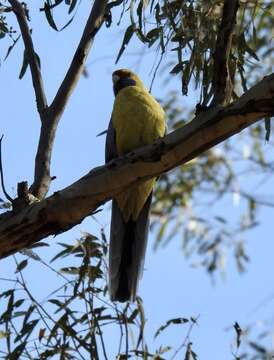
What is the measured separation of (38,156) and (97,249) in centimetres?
50

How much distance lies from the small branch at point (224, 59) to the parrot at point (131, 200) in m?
0.87

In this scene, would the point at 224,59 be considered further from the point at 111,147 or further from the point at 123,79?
the point at 123,79

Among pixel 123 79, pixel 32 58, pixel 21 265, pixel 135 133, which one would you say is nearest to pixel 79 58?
pixel 32 58

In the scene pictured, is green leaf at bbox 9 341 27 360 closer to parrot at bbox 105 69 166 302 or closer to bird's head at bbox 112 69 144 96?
parrot at bbox 105 69 166 302

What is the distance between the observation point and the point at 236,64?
10.5 feet

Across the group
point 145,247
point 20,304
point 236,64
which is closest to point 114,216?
point 145,247

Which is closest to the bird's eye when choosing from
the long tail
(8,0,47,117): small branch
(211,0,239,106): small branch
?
the long tail

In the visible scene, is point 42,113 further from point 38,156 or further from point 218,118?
point 218,118

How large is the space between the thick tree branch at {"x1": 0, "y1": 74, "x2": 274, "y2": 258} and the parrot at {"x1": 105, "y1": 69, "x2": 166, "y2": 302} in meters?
0.84

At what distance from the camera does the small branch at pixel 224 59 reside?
278cm

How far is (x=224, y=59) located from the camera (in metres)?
2.78

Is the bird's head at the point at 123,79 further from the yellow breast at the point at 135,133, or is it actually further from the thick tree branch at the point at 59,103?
the thick tree branch at the point at 59,103

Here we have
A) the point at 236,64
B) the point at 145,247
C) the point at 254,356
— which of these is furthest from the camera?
the point at 145,247

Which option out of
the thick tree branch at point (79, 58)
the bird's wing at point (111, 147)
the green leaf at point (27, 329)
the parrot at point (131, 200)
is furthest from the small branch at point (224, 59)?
the green leaf at point (27, 329)
